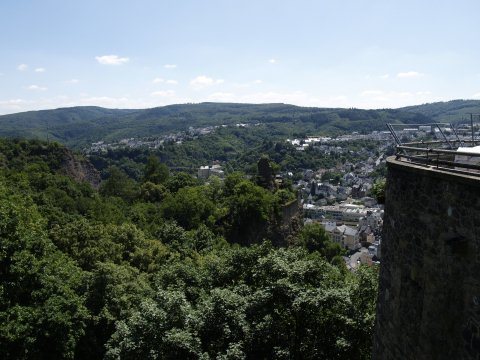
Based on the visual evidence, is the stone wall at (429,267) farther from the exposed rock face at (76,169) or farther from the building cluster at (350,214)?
the exposed rock face at (76,169)

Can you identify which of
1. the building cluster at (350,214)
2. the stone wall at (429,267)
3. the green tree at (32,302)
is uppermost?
the stone wall at (429,267)

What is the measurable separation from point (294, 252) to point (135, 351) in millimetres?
8303

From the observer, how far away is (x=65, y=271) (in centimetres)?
2150

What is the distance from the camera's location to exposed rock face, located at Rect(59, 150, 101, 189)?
8281 cm

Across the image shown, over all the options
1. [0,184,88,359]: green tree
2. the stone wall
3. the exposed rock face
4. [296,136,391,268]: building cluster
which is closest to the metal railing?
the stone wall

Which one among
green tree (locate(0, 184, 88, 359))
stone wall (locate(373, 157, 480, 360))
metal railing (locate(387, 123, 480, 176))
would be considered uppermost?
metal railing (locate(387, 123, 480, 176))

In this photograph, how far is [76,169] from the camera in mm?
86812

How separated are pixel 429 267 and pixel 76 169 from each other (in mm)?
87206

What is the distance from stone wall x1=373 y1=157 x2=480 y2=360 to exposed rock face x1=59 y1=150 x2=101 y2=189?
79.8 metres

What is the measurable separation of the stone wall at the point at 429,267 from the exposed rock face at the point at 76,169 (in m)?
79.8

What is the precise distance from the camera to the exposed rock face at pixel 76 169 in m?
82.8

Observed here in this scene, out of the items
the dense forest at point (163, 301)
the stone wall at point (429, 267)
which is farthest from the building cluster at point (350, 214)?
the stone wall at point (429, 267)

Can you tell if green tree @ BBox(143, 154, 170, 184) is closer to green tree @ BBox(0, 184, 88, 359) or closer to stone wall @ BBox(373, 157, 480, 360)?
green tree @ BBox(0, 184, 88, 359)

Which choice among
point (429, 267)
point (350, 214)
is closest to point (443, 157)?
point (429, 267)
